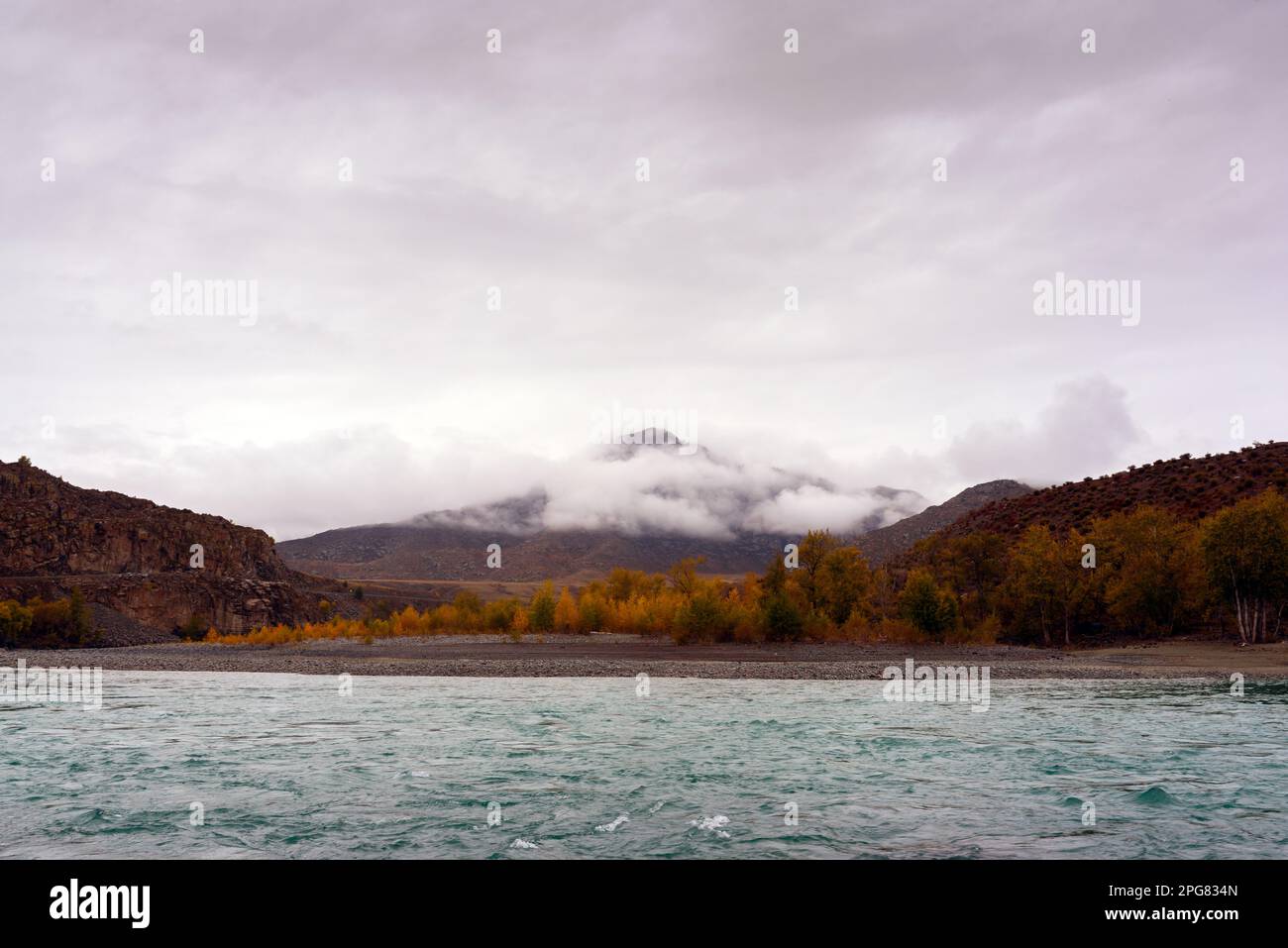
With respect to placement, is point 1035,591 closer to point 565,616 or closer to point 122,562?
point 565,616

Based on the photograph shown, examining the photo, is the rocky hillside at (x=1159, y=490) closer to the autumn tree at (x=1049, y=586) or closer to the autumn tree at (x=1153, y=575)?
the autumn tree at (x=1153, y=575)

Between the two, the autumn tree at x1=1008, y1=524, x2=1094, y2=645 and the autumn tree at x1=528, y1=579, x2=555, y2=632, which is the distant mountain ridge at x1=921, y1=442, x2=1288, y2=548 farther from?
the autumn tree at x1=528, y1=579, x2=555, y2=632

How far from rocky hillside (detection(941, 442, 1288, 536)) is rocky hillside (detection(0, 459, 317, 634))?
429 ft

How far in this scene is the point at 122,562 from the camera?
179 metres

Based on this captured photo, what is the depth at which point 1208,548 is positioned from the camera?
→ 227ft

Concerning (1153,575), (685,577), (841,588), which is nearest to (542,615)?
(685,577)

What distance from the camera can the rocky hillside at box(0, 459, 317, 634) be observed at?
15012cm

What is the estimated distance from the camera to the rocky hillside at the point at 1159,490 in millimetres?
102562

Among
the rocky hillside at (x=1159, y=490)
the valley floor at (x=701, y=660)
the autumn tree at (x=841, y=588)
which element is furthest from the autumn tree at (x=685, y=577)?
the rocky hillside at (x=1159, y=490)

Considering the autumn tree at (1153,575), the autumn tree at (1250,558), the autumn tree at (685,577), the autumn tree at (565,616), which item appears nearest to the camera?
the autumn tree at (1250,558)

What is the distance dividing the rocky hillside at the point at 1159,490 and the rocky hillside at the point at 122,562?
5149 inches

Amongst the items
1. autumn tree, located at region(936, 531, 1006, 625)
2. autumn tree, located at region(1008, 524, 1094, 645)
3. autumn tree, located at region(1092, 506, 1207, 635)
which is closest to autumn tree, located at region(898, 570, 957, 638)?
autumn tree, located at region(1008, 524, 1094, 645)
